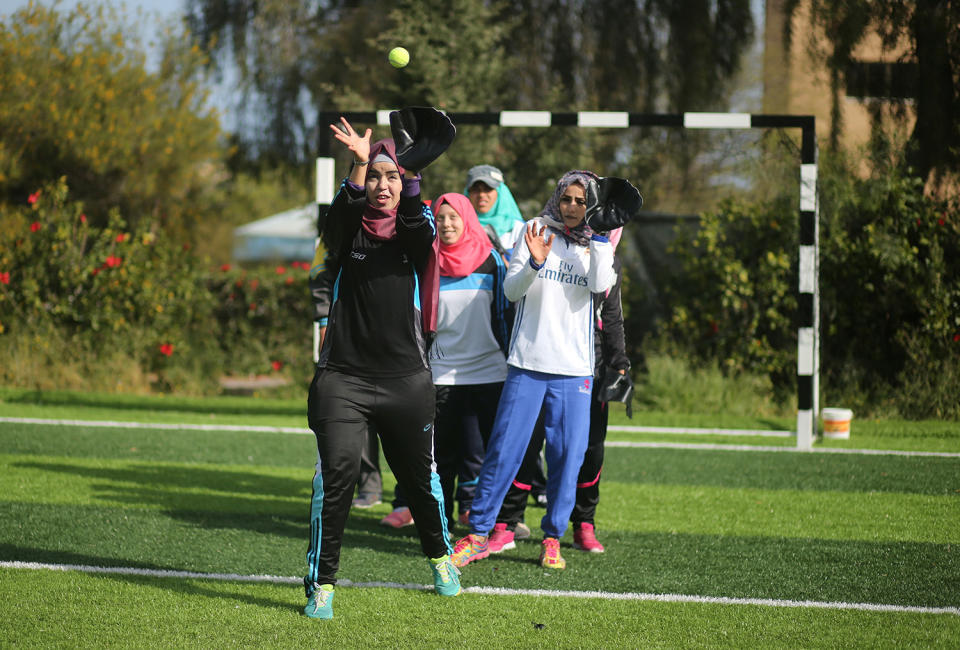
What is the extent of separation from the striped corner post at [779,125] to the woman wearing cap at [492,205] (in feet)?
7.58

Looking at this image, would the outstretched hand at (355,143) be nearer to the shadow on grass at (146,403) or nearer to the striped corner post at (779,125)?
the striped corner post at (779,125)

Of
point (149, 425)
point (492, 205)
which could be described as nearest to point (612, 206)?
point (492, 205)

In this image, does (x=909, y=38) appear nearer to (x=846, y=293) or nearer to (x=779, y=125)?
(x=779, y=125)

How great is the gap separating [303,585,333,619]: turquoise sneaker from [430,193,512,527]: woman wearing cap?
59.1 inches

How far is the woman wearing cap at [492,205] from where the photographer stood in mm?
6569

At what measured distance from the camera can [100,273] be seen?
13.3 m

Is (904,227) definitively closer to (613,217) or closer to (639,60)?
(639,60)

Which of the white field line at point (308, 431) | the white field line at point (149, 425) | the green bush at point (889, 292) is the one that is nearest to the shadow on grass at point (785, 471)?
the white field line at point (308, 431)

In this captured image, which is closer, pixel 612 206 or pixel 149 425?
pixel 612 206

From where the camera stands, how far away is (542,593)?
15.9ft

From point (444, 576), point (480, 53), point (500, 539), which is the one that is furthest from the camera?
point (480, 53)

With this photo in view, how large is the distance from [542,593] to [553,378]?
1131mm

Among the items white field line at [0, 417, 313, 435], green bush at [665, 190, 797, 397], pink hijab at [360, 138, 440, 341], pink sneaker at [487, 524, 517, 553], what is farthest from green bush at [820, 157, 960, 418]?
pink hijab at [360, 138, 440, 341]

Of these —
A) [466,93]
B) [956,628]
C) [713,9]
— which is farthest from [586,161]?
[956,628]
